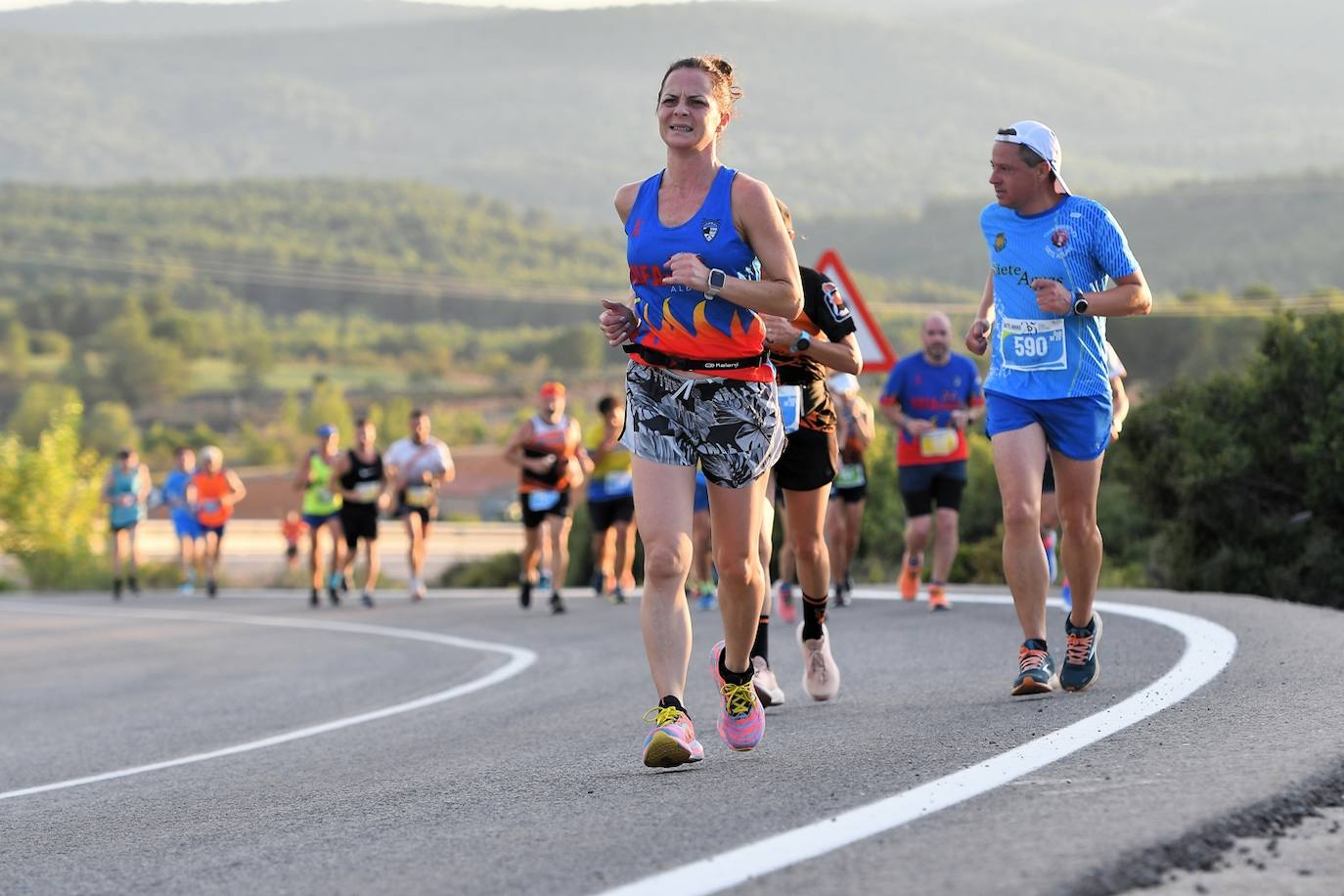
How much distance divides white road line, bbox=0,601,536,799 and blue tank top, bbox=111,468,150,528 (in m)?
1.59

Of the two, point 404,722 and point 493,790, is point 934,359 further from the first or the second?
point 493,790

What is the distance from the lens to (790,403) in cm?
837

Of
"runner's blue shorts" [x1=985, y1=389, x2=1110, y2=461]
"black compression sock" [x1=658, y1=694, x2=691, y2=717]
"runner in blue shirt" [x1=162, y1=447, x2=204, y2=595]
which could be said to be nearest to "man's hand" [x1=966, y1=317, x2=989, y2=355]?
"runner's blue shorts" [x1=985, y1=389, x2=1110, y2=461]

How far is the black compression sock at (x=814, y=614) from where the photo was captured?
8.57 m

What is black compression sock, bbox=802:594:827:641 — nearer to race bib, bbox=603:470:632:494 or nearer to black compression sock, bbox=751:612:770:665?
black compression sock, bbox=751:612:770:665

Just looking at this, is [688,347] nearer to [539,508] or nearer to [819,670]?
[819,670]

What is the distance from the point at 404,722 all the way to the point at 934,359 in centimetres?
631

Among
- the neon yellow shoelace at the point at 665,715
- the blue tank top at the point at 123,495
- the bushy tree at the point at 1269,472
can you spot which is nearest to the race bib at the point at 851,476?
the bushy tree at the point at 1269,472

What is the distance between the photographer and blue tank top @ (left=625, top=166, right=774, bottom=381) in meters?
6.27

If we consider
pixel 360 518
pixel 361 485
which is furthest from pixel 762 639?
pixel 360 518

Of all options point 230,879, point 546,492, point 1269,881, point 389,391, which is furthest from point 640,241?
point 389,391

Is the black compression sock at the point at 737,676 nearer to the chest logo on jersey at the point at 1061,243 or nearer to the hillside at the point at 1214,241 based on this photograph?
the chest logo on jersey at the point at 1061,243

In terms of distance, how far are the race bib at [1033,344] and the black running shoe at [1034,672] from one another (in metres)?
1.13

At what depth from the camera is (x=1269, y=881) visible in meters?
4.11
